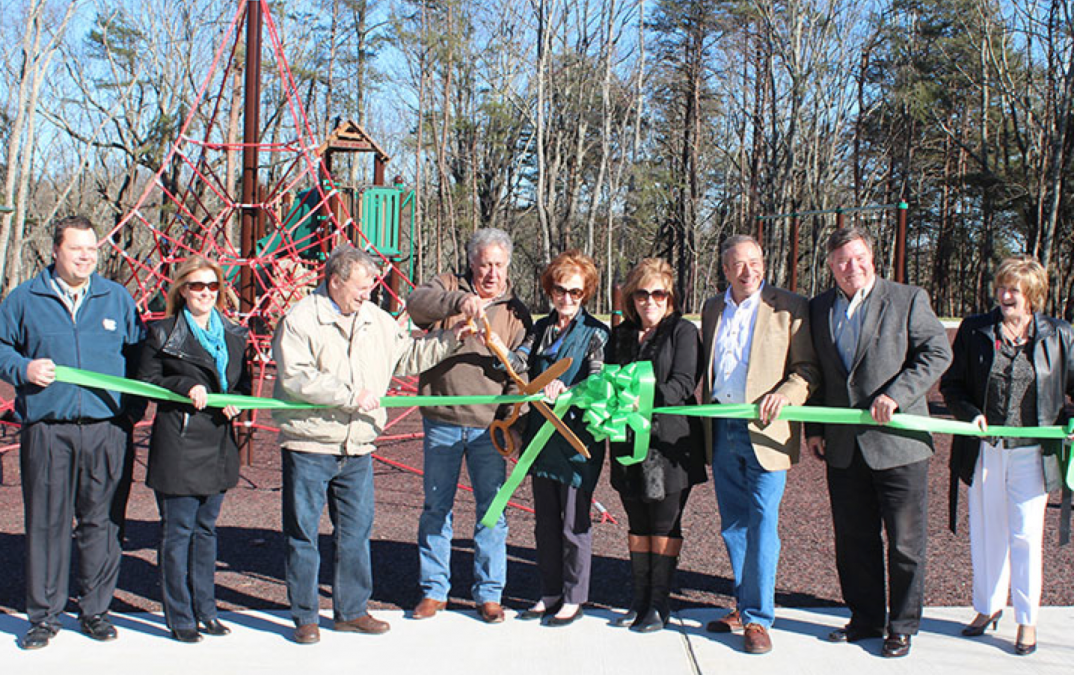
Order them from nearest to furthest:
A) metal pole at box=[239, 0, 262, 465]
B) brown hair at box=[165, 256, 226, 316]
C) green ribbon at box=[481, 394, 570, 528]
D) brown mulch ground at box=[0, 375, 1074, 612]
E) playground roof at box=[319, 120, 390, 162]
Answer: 1. brown hair at box=[165, 256, 226, 316]
2. green ribbon at box=[481, 394, 570, 528]
3. brown mulch ground at box=[0, 375, 1074, 612]
4. metal pole at box=[239, 0, 262, 465]
5. playground roof at box=[319, 120, 390, 162]

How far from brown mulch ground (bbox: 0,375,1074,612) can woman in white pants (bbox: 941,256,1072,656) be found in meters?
0.64

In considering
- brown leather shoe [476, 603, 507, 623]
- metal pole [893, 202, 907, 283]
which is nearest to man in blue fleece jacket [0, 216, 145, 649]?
brown leather shoe [476, 603, 507, 623]

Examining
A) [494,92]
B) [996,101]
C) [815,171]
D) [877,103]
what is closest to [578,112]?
[494,92]

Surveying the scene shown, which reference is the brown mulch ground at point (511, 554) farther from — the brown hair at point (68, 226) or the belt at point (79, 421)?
the brown hair at point (68, 226)

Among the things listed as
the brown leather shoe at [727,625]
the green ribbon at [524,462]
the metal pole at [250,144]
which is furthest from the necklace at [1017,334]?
the metal pole at [250,144]

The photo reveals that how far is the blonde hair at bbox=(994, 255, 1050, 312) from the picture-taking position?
11.9 feet

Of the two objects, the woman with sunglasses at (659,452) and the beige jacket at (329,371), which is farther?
the woman with sunglasses at (659,452)

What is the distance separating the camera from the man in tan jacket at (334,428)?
3.57 meters

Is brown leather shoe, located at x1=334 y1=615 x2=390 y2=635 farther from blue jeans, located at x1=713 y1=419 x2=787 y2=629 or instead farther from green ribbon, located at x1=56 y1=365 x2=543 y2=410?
blue jeans, located at x1=713 y1=419 x2=787 y2=629

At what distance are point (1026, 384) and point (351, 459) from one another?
273cm

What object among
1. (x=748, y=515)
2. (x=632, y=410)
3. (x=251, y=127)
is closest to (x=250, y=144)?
(x=251, y=127)

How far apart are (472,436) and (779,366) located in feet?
4.36

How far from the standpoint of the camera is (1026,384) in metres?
3.65

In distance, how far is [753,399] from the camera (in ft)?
11.9
